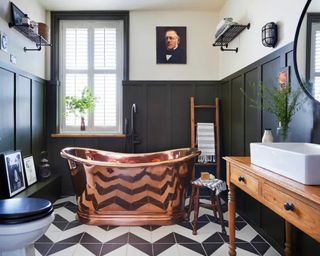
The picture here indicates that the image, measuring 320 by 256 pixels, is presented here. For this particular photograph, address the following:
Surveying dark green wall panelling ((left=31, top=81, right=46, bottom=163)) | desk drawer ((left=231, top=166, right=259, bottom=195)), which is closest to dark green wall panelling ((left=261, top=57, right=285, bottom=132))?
desk drawer ((left=231, top=166, right=259, bottom=195))

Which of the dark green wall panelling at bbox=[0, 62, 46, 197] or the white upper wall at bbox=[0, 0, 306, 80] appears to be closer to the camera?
the dark green wall panelling at bbox=[0, 62, 46, 197]

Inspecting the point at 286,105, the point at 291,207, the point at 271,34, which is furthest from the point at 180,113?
the point at 291,207

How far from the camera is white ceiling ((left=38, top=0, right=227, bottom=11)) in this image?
3.98 meters

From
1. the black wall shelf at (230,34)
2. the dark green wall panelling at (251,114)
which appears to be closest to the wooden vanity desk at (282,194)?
the dark green wall panelling at (251,114)

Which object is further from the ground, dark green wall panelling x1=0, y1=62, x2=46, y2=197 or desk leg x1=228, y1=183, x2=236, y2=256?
dark green wall panelling x1=0, y1=62, x2=46, y2=197

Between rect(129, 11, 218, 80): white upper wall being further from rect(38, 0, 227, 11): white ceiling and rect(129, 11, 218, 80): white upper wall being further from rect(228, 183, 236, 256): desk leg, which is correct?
rect(228, 183, 236, 256): desk leg

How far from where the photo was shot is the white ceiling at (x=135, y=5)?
3.98 metres


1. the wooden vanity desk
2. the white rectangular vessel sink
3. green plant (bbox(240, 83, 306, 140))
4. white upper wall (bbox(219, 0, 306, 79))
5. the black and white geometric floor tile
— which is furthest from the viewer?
the black and white geometric floor tile

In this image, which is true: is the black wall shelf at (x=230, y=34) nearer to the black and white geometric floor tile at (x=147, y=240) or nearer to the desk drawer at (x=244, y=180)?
the desk drawer at (x=244, y=180)

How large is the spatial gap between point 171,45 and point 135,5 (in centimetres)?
78

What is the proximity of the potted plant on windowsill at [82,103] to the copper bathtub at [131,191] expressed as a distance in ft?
4.27

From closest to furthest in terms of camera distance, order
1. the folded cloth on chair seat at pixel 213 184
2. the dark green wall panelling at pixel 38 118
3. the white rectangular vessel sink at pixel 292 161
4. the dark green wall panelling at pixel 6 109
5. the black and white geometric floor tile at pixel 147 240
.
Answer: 1. the white rectangular vessel sink at pixel 292 161
2. the black and white geometric floor tile at pixel 147 240
3. the folded cloth on chair seat at pixel 213 184
4. the dark green wall panelling at pixel 6 109
5. the dark green wall panelling at pixel 38 118

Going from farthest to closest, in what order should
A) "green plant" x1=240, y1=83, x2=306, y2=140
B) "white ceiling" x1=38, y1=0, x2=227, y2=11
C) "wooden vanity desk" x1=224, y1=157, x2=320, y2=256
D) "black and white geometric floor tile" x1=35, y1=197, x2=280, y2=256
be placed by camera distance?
"white ceiling" x1=38, y1=0, x2=227, y2=11 → "black and white geometric floor tile" x1=35, y1=197, x2=280, y2=256 → "green plant" x1=240, y1=83, x2=306, y2=140 → "wooden vanity desk" x1=224, y1=157, x2=320, y2=256

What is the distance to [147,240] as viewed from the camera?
2693 mm
